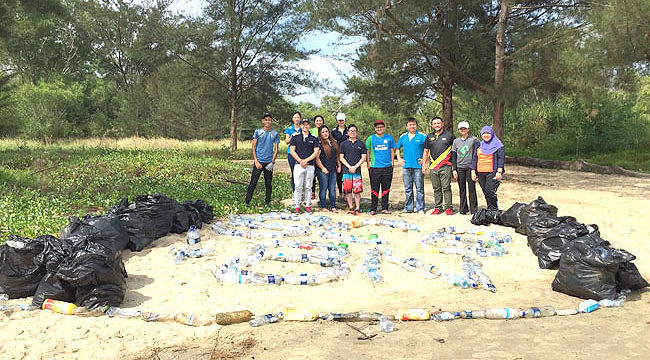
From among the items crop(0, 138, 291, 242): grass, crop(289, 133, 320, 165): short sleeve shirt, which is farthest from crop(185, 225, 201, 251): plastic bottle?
crop(289, 133, 320, 165): short sleeve shirt

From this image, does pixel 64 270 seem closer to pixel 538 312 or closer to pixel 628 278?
pixel 538 312

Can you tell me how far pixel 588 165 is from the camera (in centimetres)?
1417

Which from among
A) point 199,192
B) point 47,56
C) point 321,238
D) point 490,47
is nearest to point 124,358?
point 321,238

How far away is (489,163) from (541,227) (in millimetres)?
1660

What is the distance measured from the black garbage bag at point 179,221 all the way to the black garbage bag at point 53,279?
2.30 metres

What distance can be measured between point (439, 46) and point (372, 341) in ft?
40.8

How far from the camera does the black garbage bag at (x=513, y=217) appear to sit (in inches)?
263

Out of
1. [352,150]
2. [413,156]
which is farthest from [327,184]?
[413,156]

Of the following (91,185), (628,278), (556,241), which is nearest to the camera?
(628,278)

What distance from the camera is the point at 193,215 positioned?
22.5 ft

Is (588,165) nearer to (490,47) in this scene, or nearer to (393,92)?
(490,47)

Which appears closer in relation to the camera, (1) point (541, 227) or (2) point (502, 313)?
(2) point (502, 313)

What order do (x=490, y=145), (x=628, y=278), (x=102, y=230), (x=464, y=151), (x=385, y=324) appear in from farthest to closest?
(x=464, y=151), (x=490, y=145), (x=102, y=230), (x=628, y=278), (x=385, y=324)

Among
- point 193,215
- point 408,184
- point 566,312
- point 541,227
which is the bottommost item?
point 566,312
